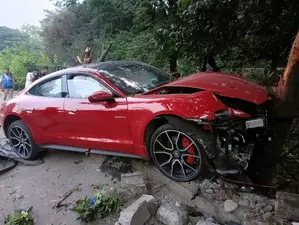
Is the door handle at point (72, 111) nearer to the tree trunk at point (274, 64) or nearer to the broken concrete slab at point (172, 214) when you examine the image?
the broken concrete slab at point (172, 214)

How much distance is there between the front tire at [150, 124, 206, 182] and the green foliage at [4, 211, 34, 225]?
1.88 metres

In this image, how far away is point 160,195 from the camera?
13.6 ft

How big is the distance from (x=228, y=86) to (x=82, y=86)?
2174 millimetres

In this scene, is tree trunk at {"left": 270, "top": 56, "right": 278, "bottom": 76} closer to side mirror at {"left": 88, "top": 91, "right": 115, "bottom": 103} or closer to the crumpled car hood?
the crumpled car hood

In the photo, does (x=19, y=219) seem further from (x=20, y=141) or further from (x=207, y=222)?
(x=207, y=222)

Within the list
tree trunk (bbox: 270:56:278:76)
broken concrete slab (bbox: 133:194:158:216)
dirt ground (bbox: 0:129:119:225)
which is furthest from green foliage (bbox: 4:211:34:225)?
tree trunk (bbox: 270:56:278:76)

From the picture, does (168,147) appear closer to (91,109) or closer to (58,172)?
(91,109)

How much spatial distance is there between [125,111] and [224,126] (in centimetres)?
131

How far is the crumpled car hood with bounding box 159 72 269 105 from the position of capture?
3.67 meters

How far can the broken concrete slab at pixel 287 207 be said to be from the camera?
3.21m

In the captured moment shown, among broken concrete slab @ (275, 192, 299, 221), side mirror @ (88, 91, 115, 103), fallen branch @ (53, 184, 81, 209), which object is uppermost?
side mirror @ (88, 91, 115, 103)

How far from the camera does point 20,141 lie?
5.66 meters

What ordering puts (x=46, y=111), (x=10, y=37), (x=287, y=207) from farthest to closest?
(x=10, y=37)
(x=46, y=111)
(x=287, y=207)

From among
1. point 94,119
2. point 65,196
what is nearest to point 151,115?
point 94,119
